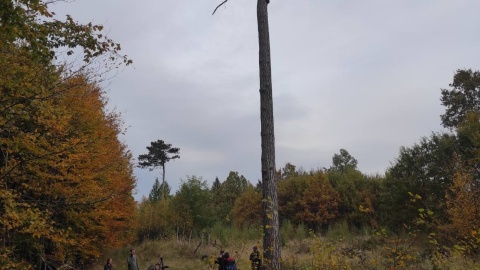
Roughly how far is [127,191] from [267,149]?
10.5 ft

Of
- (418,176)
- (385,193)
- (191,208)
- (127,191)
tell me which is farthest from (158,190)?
(127,191)

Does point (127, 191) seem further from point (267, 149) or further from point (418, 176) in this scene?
point (418, 176)

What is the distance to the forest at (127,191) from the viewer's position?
196 inches

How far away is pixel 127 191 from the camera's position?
8.19 metres

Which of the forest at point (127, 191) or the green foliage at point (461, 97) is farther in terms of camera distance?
the green foliage at point (461, 97)

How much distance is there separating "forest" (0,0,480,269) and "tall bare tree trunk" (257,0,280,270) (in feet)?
0.90

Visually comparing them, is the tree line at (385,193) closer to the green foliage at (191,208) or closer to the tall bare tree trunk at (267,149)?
the green foliage at (191,208)

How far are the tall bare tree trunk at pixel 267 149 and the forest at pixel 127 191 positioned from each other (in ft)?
0.90

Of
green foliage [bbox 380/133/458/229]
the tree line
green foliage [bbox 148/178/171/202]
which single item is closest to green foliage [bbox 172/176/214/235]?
the tree line

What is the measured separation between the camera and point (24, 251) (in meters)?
14.9

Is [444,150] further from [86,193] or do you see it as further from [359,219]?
[86,193]

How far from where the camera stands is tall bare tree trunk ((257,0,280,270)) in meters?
6.36

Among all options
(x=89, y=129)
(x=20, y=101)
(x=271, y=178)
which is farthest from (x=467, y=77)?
(x=20, y=101)

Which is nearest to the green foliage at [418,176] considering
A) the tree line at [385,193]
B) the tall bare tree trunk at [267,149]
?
the tree line at [385,193]
